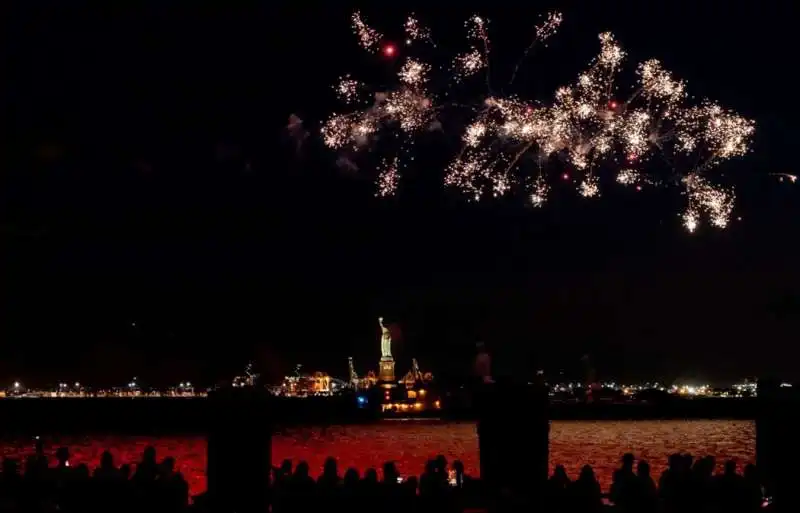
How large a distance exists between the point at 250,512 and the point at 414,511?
6.41 ft

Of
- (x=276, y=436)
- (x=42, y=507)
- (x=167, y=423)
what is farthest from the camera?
(x=167, y=423)

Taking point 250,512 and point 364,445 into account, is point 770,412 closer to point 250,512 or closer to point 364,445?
point 250,512

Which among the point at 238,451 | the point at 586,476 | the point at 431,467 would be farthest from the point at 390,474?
the point at 586,476

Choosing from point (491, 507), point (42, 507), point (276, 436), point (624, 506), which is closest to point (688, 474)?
point (624, 506)

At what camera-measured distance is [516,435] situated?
10242mm

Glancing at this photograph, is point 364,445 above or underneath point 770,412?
underneath

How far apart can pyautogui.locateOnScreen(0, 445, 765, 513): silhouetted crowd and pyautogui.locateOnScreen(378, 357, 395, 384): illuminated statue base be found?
94628 mm

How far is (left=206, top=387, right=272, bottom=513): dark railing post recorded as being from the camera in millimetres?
10328

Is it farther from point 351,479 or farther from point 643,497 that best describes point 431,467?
point 643,497

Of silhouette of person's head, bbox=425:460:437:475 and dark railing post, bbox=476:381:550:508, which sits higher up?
dark railing post, bbox=476:381:550:508

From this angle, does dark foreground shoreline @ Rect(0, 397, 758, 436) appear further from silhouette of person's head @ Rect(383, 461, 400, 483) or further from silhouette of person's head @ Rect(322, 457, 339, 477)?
silhouette of person's head @ Rect(383, 461, 400, 483)

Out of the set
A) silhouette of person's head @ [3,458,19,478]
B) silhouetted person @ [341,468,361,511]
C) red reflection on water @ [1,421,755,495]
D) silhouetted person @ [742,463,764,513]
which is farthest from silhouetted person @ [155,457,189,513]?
red reflection on water @ [1,421,755,495]

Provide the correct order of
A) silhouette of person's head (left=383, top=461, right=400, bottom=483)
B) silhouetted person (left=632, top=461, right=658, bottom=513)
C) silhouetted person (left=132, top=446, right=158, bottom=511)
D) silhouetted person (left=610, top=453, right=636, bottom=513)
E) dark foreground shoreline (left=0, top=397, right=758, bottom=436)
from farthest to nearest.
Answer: dark foreground shoreline (left=0, top=397, right=758, bottom=436), silhouette of person's head (left=383, top=461, right=400, bottom=483), silhouetted person (left=132, top=446, right=158, bottom=511), silhouetted person (left=610, top=453, right=636, bottom=513), silhouetted person (left=632, top=461, right=658, bottom=513)

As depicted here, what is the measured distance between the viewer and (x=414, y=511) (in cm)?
984
